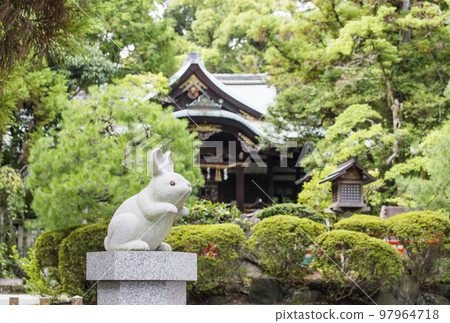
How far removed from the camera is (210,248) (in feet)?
24.4

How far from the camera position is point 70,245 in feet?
22.1

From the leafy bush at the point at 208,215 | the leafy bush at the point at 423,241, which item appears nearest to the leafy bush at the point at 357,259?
the leafy bush at the point at 423,241

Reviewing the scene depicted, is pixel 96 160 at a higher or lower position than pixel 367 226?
higher

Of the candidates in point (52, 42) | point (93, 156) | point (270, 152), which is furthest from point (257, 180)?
point (52, 42)

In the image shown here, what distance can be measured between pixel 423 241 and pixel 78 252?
4.75 meters

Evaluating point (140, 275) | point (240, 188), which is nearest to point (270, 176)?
point (240, 188)

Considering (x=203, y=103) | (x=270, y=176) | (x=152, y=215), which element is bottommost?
(x=152, y=215)

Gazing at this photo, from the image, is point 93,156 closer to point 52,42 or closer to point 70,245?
point 70,245

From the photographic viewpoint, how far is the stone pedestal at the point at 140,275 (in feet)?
15.0

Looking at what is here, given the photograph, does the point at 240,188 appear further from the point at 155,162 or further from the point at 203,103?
the point at 155,162

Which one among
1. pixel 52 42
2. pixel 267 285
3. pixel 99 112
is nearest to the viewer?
pixel 52 42

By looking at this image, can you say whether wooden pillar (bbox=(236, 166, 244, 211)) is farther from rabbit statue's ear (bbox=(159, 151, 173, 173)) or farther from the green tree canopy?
rabbit statue's ear (bbox=(159, 151, 173, 173))

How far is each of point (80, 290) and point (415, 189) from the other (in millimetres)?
5324

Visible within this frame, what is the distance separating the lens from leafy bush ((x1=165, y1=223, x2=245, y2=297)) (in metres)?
7.16
